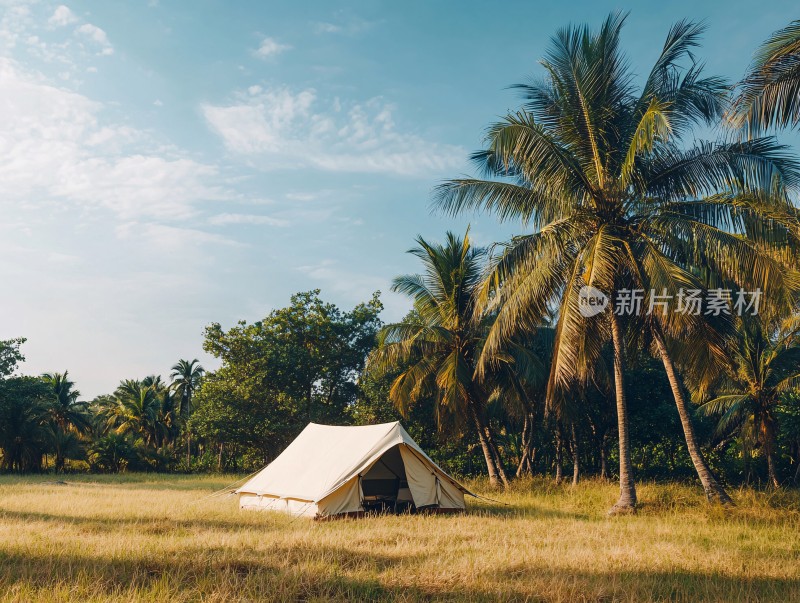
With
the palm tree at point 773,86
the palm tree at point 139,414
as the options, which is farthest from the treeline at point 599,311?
the palm tree at point 139,414

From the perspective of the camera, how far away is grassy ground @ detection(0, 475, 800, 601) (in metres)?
7.37

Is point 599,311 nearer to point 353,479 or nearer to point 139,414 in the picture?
point 353,479

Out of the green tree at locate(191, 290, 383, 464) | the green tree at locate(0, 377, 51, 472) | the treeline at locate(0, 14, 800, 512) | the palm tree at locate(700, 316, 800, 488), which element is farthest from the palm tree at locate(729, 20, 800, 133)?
the green tree at locate(0, 377, 51, 472)

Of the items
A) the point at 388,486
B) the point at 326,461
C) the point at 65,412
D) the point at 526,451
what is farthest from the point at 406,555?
the point at 65,412

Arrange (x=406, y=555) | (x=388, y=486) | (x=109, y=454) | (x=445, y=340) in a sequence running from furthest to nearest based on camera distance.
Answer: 1. (x=109, y=454)
2. (x=445, y=340)
3. (x=388, y=486)
4. (x=406, y=555)

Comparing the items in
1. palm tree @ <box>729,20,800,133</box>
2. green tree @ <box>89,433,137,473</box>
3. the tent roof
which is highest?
palm tree @ <box>729,20,800,133</box>

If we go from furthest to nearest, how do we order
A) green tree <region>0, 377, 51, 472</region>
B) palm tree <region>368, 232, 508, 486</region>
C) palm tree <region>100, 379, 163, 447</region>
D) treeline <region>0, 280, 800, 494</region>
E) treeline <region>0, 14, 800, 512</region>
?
palm tree <region>100, 379, 163, 447</region> → green tree <region>0, 377, 51, 472</region> → treeline <region>0, 280, 800, 494</region> → palm tree <region>368, 232, 508, 486</region> → treeline <region>0, 14, 800, 512</region>

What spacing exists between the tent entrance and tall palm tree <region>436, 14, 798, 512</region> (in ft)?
14.2

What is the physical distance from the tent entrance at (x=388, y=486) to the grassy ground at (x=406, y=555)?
6.59ft

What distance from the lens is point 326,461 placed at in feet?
53.4

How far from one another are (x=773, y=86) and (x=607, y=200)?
5528 mm

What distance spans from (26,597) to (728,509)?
43.5ft

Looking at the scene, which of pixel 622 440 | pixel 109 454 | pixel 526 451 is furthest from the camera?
pixel 109 454

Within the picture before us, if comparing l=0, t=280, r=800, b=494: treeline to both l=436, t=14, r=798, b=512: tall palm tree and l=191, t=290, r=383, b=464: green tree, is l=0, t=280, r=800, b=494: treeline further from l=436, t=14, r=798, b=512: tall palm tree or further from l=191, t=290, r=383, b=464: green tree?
l=436, t=14, r=798, b=512: tall palm tree
